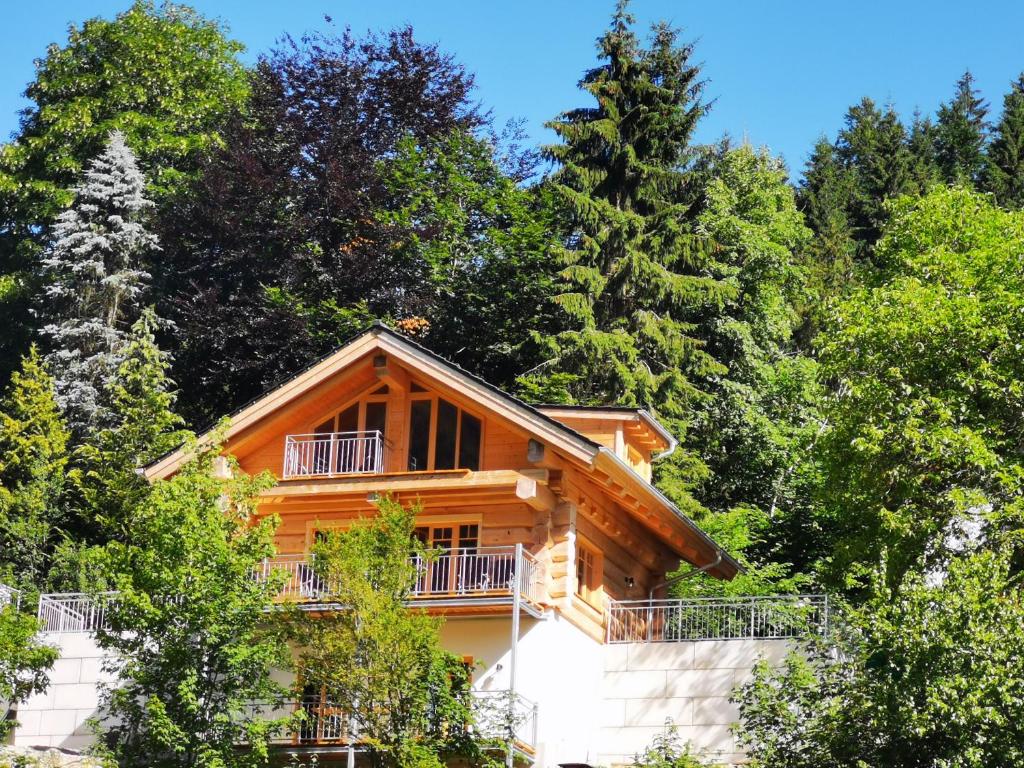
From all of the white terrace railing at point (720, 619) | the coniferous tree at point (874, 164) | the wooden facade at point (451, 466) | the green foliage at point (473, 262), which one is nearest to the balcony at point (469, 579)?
the wooden facade at point (451, 466)

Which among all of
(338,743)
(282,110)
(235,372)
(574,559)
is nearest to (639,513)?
(574,559)

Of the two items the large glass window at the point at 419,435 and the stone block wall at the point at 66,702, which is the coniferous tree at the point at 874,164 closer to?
the large glass window at the point at 419,435

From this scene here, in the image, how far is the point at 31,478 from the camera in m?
51.4

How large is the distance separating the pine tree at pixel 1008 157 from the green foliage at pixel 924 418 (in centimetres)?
3878

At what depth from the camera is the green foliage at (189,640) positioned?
97.7 ft

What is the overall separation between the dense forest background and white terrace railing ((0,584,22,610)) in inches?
83.7

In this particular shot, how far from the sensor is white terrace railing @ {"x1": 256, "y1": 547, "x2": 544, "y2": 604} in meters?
36.3

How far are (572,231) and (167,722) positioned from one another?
111ft

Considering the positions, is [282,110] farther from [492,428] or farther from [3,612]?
[3,612]

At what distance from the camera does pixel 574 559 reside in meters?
37.9

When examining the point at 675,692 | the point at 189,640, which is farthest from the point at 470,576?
the point at 189,640

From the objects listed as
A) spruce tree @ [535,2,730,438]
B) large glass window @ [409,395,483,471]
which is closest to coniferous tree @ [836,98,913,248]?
spruce tree @ [535,2,730,438]

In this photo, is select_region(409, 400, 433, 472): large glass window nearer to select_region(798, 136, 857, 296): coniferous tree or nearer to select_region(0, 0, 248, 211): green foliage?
select_region(0, 0, 248, 211): green foliage

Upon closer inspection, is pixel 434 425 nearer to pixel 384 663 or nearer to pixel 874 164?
pixel 384 663
